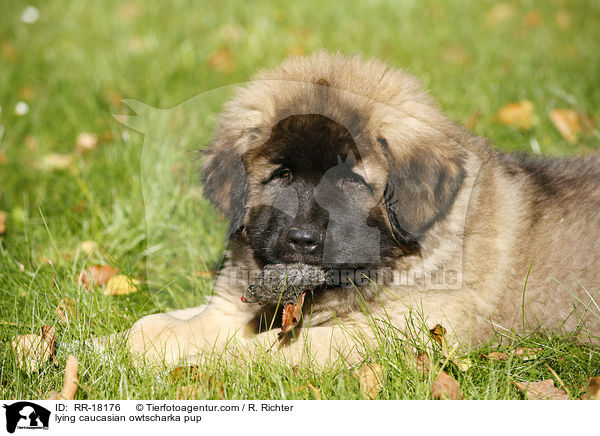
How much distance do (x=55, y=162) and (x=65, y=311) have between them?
1.78 m

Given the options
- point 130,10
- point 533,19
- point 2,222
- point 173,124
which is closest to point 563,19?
point 533,19

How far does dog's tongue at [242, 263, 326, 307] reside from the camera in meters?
2.08

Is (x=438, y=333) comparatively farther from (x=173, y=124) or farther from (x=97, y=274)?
(x=173, y=124)

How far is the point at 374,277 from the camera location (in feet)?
7.16

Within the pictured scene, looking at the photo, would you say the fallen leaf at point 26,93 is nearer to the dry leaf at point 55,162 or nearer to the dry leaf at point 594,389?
the dry leaf at point 55,162

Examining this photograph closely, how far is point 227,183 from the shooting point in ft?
7.61

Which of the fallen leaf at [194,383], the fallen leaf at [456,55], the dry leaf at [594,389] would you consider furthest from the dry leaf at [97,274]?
the fallen leaf at [456,55]

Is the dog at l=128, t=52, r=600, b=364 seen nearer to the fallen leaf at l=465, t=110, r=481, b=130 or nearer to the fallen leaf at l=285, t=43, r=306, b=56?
the fallen leaf at l=465, t=110, r=481, b=130

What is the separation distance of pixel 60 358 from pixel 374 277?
108cm

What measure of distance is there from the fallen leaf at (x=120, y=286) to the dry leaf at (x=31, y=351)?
487mm

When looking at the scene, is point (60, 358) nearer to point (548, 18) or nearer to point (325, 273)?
point (325, 273)
